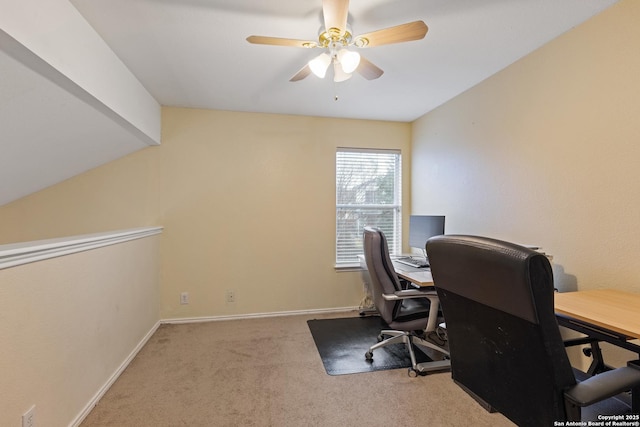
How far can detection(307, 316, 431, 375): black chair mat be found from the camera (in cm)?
227

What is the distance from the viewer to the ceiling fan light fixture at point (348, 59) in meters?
1.65

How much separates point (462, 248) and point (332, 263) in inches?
102

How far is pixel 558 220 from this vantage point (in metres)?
1.98

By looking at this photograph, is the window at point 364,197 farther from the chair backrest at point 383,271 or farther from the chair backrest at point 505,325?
the chair backrest at point 505,325

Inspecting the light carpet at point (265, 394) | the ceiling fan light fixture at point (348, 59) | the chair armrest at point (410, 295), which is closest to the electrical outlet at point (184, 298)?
the light carpet at point (265, 394)

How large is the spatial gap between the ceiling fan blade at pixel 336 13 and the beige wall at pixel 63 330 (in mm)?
1781

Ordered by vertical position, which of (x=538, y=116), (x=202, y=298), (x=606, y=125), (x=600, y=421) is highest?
(x=538, y=116)

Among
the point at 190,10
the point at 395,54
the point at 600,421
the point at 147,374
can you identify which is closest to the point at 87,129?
the point at 190,10

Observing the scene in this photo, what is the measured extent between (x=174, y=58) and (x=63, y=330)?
6.25ft

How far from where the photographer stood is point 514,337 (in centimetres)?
93

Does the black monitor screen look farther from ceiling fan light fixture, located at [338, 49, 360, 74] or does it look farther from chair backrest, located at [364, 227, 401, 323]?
ceiling fan light fixture, located at [338, 49, 360, 74]

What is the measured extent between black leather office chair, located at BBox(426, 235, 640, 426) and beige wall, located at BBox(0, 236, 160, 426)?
177 cm

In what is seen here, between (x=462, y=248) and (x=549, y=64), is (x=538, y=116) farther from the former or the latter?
(x=462, y=248)

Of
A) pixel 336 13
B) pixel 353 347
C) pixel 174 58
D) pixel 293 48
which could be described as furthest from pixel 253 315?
pixel 336 13
